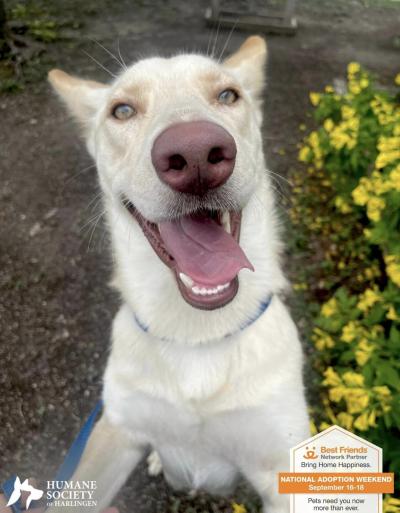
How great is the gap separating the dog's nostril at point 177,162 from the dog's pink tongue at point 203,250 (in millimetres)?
342

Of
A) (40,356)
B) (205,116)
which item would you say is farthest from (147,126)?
(40,356)

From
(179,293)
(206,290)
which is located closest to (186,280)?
(206,290)

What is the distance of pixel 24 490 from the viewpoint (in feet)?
6.21

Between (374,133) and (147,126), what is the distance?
1852mm

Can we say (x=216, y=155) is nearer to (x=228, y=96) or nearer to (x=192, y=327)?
(x=228, y=96)

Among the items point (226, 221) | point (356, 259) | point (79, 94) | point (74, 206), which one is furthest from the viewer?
point (74, 206)

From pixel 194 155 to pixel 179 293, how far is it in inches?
35.3

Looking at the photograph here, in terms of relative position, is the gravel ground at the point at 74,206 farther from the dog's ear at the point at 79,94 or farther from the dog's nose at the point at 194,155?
the dog's nose at the point at 194,155

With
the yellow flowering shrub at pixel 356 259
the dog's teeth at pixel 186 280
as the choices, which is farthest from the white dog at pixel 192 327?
the yellow flowering shrub at pixel 356 259

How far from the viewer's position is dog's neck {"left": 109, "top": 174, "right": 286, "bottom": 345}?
212 cm

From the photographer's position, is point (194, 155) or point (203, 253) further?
point (203, 253)

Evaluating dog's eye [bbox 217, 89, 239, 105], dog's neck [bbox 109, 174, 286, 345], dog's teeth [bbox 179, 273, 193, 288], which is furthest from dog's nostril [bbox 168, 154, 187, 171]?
dog's eye [bbox 217, 89, 239, 105]

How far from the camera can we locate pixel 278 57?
601 centimetres

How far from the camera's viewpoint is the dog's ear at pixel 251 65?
8.02 ft
